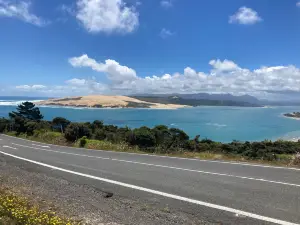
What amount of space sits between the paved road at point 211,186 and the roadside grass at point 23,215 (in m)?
1.97

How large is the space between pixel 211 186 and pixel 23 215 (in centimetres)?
421

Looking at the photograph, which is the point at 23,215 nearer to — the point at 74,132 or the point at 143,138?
the point at 143,138

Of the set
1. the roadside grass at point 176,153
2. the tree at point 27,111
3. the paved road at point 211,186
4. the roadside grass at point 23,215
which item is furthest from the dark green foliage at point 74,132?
the tree at point 27,111

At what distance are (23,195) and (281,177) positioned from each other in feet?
21.4

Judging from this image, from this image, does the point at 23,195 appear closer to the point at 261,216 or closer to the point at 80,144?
the point at 261,216

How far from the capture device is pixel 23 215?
4484 mm

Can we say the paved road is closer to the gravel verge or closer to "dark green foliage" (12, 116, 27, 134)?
the gravel verge

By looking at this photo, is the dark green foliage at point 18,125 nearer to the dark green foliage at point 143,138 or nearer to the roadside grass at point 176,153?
the roadside grass at point 176,153

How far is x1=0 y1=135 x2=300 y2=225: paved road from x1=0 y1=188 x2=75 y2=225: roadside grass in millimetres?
1969

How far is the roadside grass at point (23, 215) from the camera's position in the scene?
4.23m

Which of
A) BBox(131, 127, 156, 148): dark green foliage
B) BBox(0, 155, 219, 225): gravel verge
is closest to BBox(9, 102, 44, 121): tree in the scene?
BBox(131, 127, 156, 148): dark green foliage

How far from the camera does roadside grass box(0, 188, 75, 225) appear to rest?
4.23 metres

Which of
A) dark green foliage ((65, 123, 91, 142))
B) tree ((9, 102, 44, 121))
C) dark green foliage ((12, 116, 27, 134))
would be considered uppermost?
tree ((9, 102, 44, 121))

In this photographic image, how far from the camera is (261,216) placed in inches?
185
